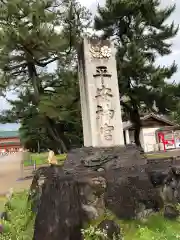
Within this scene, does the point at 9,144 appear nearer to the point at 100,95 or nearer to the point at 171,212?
the point at 100,95

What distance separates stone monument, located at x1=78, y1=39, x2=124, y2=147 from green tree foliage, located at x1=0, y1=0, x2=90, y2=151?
533 cm

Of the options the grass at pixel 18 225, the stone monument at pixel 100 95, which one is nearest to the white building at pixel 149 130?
the stone monument at pixel 100 95

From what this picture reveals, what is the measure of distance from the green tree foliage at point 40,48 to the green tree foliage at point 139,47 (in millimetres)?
1759

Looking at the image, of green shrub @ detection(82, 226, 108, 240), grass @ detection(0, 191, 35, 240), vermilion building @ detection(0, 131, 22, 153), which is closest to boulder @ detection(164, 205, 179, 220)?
green shrub @ detection(82, 226, 108, 240)

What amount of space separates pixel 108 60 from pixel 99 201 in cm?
448

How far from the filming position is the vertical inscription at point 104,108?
8195mm

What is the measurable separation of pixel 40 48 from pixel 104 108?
22.0 feet

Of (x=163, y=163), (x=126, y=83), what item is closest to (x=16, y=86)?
(x=126, y=83)

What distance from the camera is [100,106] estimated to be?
8.19 metres

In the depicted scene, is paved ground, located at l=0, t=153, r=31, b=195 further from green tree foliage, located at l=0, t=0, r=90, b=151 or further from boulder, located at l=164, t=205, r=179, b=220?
boulder, located at l=164, t=205, r=179, b=220

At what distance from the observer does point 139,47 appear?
1484 centimetres

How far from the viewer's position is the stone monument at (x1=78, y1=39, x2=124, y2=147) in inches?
321

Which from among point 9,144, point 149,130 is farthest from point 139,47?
point 9,144

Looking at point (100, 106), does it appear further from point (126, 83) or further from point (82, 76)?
point (126, 83)
